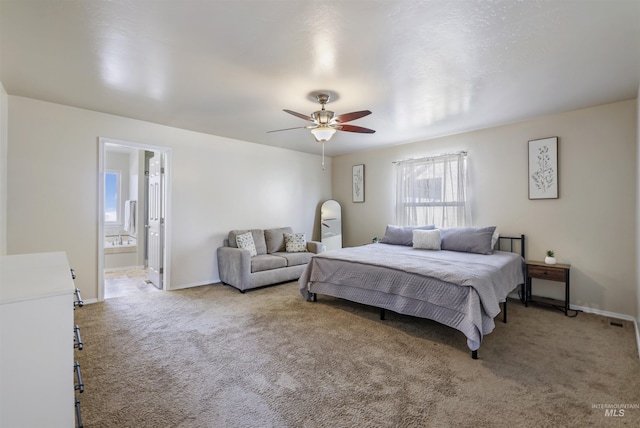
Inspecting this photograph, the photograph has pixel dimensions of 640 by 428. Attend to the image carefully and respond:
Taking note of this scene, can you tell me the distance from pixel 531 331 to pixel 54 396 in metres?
3.71

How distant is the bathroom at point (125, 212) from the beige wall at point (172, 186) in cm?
172

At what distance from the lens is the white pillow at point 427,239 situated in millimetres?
4293

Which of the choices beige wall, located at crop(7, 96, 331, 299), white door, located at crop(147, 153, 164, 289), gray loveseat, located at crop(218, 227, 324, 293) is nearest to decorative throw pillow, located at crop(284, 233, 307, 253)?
gray loveseat, located at crop(218, 227, 324, 293)

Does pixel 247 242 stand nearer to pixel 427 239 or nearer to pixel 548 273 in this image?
pixel 427 239

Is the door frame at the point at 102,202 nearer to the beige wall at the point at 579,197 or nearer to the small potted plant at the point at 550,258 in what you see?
the beige wall at the point at 579,197

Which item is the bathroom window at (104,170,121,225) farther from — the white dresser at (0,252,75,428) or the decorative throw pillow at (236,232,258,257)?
the white dresser at (0,252,75,428)

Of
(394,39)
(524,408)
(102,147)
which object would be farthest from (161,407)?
(102,147)

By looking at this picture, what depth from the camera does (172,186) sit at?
443cm

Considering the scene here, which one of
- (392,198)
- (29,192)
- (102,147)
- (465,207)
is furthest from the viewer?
(392,198)

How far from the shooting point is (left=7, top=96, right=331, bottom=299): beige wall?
11.0 ft

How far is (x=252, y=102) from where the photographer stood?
3.36 m

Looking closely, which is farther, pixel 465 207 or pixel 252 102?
pixel 465 207

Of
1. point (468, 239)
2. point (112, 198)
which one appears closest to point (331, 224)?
point (468, 239)

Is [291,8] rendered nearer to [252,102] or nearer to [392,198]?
[252,102]
